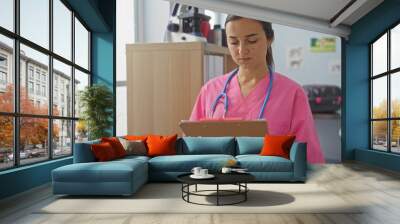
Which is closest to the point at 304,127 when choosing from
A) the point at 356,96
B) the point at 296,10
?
the point at 356,96

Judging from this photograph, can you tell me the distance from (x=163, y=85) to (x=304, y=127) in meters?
3.32

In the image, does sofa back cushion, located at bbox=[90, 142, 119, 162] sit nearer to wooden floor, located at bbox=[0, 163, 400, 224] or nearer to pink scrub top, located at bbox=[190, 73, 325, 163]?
wooden floor, located at bbox=[0, 163, 400, 224]

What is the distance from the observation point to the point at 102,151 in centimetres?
550

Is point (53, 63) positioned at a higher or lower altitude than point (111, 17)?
lower

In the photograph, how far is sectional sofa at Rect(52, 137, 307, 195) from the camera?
A: 4.73m

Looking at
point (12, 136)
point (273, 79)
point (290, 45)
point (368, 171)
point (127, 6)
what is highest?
point (127, 6)

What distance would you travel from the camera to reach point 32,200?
471cm

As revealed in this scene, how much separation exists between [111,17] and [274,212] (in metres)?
6.25

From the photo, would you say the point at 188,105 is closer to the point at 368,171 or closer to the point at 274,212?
the point at 368,171

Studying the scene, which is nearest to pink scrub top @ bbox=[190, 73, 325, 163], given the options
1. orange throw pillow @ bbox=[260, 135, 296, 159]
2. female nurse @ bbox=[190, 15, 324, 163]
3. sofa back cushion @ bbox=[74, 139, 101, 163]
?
female nurse @ bbox=[190, 15, 324, 163]

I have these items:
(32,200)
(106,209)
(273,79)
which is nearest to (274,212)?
(106,209)

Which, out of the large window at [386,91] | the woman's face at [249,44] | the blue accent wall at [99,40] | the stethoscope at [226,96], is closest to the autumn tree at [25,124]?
the blue accent wall at [99,40]

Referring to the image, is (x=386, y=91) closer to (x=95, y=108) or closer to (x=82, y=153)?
(x=95, y=108)

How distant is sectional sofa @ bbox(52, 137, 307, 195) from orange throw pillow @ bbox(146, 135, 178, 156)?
0.14 metres
